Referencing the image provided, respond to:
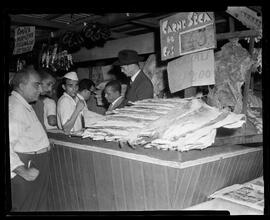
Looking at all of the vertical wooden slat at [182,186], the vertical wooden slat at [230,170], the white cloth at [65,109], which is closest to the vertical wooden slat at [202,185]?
the vertical wooden slat at [182,186]

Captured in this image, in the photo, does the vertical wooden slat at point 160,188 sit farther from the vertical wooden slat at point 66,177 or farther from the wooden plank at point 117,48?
the wooden plank at point 117,48

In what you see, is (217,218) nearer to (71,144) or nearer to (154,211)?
(154,211)

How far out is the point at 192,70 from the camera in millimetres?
2645

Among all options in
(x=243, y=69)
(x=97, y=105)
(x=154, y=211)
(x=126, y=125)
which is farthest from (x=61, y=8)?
(x=97, y=105)

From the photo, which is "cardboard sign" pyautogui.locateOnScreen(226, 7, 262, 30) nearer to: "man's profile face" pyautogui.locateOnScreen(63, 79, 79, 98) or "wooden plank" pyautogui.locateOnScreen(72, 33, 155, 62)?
"wooden plank" pyautogui.locateOnScreen(72, 33, 155, 62)

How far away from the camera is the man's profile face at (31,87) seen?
8.16 feet

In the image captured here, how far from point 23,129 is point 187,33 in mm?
1746

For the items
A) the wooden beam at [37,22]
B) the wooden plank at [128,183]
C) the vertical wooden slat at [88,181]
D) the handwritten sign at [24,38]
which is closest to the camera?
the wooden plank at [128,183]

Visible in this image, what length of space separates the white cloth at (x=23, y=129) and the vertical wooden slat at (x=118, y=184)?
3.00 ft

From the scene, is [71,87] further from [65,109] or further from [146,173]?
[146,173]

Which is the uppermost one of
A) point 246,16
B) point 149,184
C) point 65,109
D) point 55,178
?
point 246,16

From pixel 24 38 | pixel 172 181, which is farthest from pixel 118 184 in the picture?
pixel 24 38

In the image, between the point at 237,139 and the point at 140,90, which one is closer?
the point at 237,139

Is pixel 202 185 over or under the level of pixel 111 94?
under
